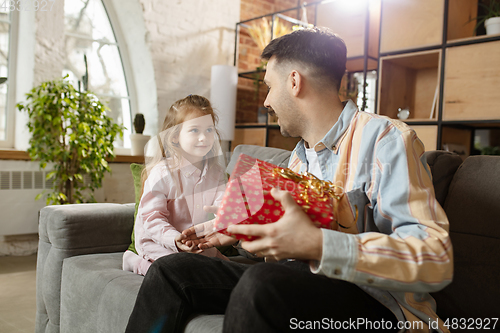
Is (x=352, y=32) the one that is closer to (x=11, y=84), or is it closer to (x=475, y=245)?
(x=475, y=245)

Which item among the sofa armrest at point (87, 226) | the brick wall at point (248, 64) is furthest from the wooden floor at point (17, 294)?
the brick wall at point (248, 64)

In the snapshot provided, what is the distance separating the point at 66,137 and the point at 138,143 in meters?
0.57

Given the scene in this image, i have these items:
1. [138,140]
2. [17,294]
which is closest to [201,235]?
[17,294]

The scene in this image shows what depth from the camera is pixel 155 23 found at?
3.60m

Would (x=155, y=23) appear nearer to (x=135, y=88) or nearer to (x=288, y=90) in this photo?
(x=135, y=88)

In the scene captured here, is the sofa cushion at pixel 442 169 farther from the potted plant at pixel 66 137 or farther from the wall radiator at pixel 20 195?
the wall radiator at pixel 20 195

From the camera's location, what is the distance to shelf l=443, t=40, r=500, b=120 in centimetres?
241

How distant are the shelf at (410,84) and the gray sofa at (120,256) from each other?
143cm

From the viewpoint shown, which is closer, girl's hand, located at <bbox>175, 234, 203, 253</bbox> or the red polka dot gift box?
the red polka dot gift box

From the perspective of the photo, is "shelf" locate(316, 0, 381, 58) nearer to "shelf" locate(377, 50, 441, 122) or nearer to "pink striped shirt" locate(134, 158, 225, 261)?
"shelf" locate(377, 50, 441, 122)

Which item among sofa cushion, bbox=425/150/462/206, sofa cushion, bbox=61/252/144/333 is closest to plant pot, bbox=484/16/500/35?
sofa cushion, bbox=425/150/462/206

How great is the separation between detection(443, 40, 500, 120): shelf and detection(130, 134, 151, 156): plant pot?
2284 mm

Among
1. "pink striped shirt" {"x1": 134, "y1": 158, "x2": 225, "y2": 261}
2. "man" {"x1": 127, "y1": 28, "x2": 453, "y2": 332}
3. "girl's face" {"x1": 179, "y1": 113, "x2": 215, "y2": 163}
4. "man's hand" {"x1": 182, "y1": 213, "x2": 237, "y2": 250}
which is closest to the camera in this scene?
"man" {"x1": 127, "y1": 28, "x2": 453, "y2": 332}

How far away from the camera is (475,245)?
1109 mm
